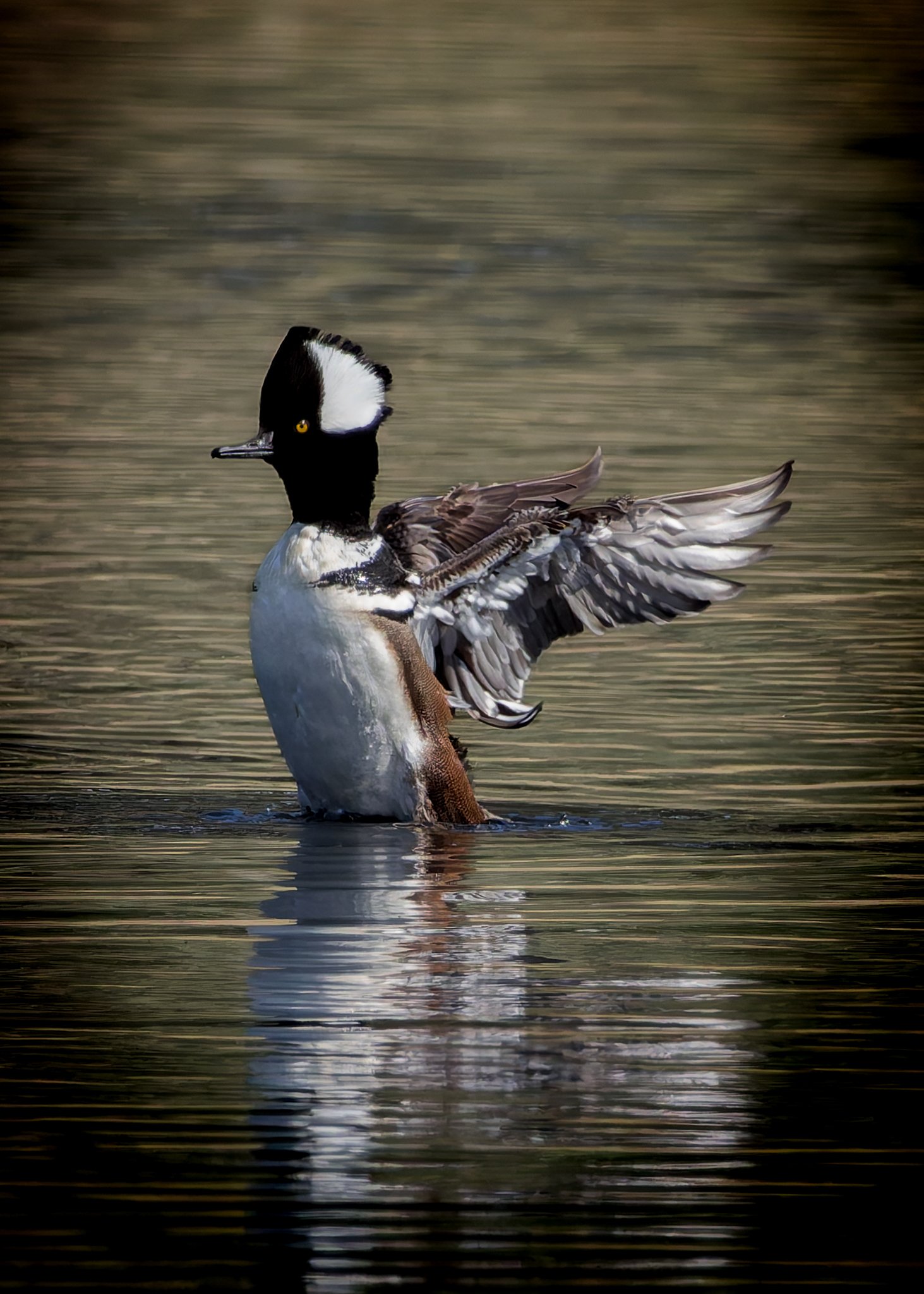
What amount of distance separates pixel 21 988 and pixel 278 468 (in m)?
3.42

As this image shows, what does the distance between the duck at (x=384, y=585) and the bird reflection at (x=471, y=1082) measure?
57.5 inches

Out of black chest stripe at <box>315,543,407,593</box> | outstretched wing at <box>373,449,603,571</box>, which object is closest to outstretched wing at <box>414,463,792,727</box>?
black chest stripe at <box>315,543,407,593</box>

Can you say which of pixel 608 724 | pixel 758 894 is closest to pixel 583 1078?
pixel 758 894

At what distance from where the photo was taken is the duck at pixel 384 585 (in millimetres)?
10133

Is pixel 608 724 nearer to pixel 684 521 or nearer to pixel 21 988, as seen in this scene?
pixel 684 521

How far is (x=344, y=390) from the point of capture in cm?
1031

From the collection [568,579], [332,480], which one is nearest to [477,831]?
[568,579]

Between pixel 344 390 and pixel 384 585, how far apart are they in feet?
2.50

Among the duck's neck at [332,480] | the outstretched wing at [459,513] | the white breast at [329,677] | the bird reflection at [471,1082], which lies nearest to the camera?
the bird reflection at [471,1082]

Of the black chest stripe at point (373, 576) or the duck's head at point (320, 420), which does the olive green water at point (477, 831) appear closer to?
the black chest stripe at point (373, 576)

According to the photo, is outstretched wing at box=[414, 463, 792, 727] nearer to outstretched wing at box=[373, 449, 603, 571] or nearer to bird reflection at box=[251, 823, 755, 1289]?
outstretched wing at box=[373, 449, 603, 571]

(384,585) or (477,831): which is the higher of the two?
(384,585)

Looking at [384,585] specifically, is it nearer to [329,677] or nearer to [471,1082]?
[329,677]

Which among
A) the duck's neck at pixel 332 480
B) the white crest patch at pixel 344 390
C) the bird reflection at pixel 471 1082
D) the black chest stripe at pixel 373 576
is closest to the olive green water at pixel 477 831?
the bird reflection at pixel 471 1082
